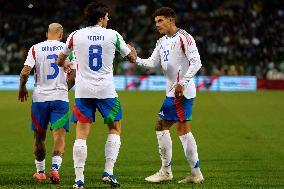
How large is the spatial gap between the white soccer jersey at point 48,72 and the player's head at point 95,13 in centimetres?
122

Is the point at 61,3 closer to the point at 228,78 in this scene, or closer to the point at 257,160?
the point at 228,78

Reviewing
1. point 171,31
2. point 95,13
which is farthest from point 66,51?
point 171,31

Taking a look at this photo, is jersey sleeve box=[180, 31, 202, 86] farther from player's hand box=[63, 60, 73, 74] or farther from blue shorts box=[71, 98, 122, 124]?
player's hand box=[63, 60, 73, 74]

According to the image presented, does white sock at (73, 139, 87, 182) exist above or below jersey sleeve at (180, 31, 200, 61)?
below

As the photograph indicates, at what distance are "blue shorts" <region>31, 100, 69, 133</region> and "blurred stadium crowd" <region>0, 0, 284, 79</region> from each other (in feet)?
93.6

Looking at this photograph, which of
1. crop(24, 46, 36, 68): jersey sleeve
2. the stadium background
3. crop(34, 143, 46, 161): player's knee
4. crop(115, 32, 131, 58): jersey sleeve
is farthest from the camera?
the stadium background

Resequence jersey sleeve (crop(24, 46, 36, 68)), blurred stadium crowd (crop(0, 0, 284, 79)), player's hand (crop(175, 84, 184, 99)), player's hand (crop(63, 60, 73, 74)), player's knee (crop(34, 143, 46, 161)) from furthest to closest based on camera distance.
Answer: blurred stadium crowd (crop(0, 0, 284, 79))
player's knee (crop(34, 143, 46, 161))
jersey sleeve (crop(24, 46, 36, 68))
player's hand (crop(175, 84, 184, 99))
player's hand (crop(63, 60, 73, 74))

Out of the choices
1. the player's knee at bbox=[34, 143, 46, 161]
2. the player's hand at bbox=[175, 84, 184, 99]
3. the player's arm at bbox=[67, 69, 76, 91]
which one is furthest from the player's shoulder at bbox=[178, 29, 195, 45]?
the player's knee at bbox=[34, 143, 46, 161]

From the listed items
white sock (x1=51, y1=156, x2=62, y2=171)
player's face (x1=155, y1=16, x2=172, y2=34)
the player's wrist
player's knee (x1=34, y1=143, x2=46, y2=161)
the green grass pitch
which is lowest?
the green grass pitch

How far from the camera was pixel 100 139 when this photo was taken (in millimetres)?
16359

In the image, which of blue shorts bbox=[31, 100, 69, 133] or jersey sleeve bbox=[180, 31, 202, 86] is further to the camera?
blue shorts bbox=[31, 100, 69, 133]

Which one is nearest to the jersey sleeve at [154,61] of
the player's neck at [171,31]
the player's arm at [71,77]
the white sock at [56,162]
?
the player's neck at [171,31]

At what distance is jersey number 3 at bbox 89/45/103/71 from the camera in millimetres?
8992

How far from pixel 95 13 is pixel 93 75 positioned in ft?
2.46
